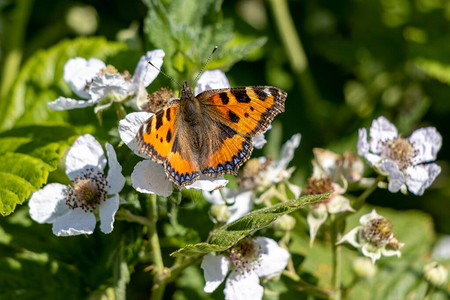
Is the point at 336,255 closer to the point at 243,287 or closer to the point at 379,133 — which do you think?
the point at 243,287

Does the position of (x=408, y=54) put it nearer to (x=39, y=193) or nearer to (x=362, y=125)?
(x=362, y=125)

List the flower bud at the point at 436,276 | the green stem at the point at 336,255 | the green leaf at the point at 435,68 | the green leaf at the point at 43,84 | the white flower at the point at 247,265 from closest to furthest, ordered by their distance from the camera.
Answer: the white flower at the point at 247,265 < the green stem at the point at 336,255 < the flower bud at the point at 436,276 < the green leaf at the point at 43,84 < the green leaf at the point at 435,68

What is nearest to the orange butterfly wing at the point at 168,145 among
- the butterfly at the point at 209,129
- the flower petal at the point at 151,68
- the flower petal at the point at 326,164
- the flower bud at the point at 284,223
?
the butterfly at the point at 209,129

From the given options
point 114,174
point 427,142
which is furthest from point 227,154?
point 427,142

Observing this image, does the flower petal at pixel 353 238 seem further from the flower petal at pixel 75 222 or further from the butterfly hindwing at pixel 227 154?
the flower petal at pixel 75 222

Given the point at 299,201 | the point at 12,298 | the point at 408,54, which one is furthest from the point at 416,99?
the point at 12,298

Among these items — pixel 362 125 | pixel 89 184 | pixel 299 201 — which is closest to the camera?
pixel 299 201

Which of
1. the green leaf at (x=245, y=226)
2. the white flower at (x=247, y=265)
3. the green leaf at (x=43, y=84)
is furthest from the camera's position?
the green leaf at (x=43, y=84)
